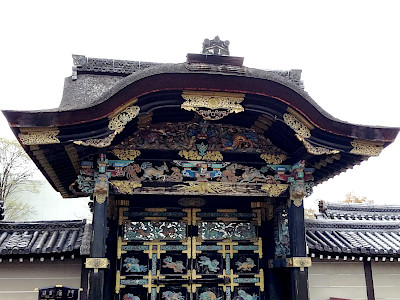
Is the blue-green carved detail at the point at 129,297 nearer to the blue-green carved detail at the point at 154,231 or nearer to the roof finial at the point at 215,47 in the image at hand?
the blue-green carved detail at the point at 154,231

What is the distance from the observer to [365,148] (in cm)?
729

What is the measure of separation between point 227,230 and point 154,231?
1.59 meters

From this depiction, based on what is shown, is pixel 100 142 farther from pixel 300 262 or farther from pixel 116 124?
pixel 300 262

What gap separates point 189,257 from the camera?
27.8ft

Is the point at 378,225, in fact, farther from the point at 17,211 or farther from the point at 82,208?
the point at 82,208

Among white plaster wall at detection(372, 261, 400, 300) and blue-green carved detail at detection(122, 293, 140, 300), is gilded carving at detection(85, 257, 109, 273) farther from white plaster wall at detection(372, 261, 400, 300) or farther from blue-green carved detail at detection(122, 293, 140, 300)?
white plaster wall at detection(372, 261, 400, 300)

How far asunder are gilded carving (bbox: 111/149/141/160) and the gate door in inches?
67.2

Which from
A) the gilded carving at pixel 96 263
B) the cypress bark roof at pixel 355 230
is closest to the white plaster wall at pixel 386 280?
the cypress bark roof at pixel 355 230

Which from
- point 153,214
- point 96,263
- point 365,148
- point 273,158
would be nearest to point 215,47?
point 273,158

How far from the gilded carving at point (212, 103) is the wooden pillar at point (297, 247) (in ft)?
7.32

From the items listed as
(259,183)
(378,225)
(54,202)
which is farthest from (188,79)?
(54,202)

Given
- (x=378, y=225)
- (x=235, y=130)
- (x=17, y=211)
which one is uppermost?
(x=17, y=211)

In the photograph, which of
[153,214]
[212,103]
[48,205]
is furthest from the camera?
[48,205]

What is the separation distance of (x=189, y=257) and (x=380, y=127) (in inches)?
179
